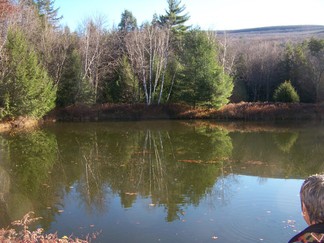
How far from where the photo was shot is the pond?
8398 mm

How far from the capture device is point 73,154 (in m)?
17.5

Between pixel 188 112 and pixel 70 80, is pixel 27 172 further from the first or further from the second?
pixel 188 112

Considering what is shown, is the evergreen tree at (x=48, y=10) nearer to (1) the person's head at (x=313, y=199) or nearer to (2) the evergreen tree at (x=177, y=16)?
(2) the evergreen tree at (x=177, y=16)

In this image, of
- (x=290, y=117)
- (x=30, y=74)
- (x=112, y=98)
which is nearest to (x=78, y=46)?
(x=112, y=98)

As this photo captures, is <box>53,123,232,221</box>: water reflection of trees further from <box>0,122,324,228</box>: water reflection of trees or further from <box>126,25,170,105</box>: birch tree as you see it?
<box>126,25,170,105</box>: birch tree

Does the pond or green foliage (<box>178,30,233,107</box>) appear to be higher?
green foliage (<box>178,30,233,107</box>)

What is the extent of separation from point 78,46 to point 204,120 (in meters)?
14.4

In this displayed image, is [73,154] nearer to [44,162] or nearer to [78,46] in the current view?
[44,162]

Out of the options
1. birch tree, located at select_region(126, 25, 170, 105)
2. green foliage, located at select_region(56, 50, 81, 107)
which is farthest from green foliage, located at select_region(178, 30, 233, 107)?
green foliage, located at select_region(56, 50, 81, 107)

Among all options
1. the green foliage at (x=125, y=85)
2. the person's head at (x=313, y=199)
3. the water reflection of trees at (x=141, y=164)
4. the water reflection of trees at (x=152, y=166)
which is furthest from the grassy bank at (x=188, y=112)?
the person's head at (x=313, y=199)

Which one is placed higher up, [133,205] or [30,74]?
[30,74]

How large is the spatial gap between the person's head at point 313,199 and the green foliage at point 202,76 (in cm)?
3193

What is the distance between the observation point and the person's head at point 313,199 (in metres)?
1.77

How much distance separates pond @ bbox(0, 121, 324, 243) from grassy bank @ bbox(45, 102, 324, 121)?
9.62 metres
